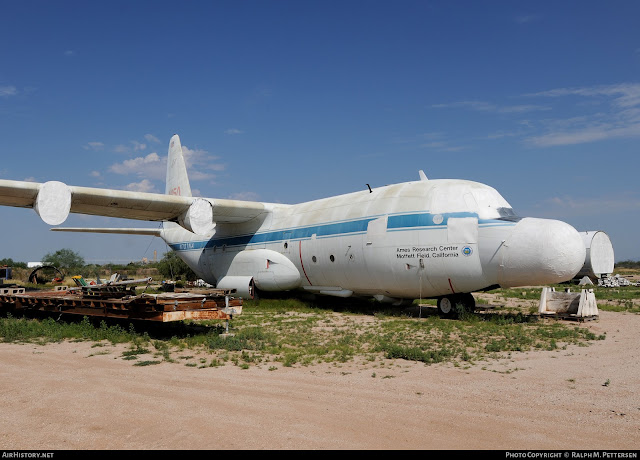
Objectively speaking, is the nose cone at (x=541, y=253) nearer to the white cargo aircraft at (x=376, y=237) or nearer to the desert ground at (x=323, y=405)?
the white cargo aircraft at (x=376, y=237)

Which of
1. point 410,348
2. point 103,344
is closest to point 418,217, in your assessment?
point 410,348

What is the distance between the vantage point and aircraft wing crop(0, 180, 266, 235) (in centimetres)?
1327

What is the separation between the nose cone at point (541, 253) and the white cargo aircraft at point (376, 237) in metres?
0.02

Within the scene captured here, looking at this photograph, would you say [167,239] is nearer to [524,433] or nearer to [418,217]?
[418,217]

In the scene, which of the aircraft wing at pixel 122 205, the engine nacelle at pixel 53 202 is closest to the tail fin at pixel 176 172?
the aircraft wing at pixel 122 205

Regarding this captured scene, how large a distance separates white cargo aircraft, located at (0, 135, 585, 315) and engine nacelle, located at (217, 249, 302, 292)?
0.04 m

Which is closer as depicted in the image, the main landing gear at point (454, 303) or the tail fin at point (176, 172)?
the main landing gear at point (454, 303)

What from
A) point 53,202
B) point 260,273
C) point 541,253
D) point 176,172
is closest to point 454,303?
point 541,253

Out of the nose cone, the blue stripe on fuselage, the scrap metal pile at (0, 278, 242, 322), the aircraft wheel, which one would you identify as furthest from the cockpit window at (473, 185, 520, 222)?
the scrap metal pile at (0, 278, 242, 322)

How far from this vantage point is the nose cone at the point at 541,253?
11.6 m

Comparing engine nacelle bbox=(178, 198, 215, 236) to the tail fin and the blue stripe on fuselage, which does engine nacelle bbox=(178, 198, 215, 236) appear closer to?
the blue stripe on fuselage

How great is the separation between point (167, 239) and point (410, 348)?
61.1 feet

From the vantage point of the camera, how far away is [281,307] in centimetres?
1738

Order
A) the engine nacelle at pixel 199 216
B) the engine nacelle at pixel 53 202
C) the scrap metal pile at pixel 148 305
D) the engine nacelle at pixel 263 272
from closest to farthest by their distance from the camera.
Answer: the scrap metal pile at pixel 148 305
the engine nacelle at pixel 53 202
the engine nacelle at pixel 199 216
the engine nacelle at pixel 263 272
